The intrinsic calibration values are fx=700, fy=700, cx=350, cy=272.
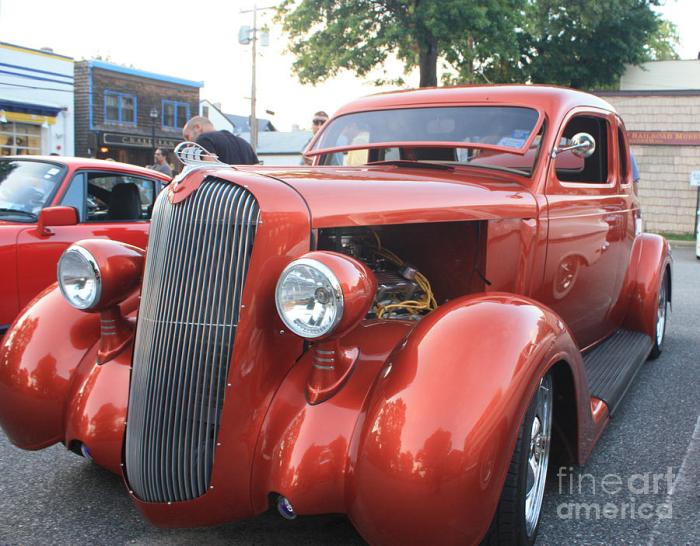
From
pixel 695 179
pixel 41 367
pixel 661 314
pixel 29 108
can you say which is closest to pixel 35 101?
pixel 29 108

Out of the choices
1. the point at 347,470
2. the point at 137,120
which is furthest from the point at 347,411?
the point at 137,120

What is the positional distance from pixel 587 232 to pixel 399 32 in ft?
56.7

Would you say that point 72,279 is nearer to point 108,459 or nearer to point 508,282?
point 108,459

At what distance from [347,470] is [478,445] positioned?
0.38m

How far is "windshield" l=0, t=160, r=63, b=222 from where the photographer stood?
5348mm

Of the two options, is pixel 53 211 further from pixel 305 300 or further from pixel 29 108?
pixel 29 108

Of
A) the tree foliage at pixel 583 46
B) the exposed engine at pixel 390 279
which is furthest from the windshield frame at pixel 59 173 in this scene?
the tree foliage at pixel 583 46

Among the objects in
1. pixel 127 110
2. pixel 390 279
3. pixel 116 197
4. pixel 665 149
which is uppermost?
pixel 127 110

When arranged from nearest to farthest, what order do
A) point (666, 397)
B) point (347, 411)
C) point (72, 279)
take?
point (347, 411), point (72, 279), point (666, 397)

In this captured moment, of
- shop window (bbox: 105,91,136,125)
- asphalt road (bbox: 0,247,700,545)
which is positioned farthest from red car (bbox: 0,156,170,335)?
shop window (bbox: 105,91,136,125)

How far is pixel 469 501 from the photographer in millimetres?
1936

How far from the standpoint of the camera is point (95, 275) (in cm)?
260

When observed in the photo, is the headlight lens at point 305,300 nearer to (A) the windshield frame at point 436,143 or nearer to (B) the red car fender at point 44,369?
(B) the red car fender at point 44,369

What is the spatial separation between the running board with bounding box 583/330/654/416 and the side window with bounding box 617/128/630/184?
1.00 m
